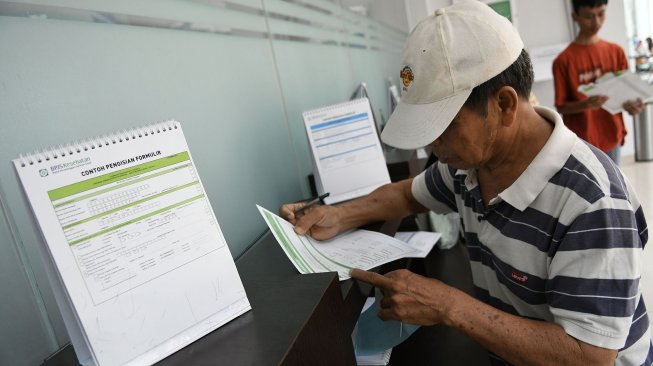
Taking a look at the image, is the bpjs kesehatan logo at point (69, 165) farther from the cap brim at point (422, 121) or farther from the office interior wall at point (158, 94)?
the cap brim at point (422, 121)

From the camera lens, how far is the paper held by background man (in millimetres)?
2641

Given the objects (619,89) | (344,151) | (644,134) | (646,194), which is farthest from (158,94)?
(644,134)

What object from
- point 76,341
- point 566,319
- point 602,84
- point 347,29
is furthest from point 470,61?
point 602,84

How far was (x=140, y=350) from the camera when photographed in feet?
1.90

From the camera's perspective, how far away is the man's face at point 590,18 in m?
2.66

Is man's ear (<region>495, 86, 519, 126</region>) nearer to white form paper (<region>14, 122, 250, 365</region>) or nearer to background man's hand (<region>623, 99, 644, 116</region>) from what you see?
white form paper (<region>14, 122, 250, 365</region>)

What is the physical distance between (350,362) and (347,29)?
2.19 metres

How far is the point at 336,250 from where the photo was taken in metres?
1.07

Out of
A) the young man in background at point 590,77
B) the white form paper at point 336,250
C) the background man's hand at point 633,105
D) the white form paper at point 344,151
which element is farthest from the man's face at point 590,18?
the white form paper at point 336,250

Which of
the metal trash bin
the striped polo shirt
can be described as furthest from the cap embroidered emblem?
the metal trash bin

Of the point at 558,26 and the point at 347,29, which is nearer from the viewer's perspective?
the point at 347,29

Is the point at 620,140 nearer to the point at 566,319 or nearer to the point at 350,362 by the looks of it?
→ the point at 566,319

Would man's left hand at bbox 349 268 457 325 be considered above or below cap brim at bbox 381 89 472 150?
below

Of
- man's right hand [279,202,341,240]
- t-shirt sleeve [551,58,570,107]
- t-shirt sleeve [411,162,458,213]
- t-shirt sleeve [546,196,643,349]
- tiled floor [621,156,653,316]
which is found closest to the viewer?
t-shirt sleeve [546,196,643,349]
